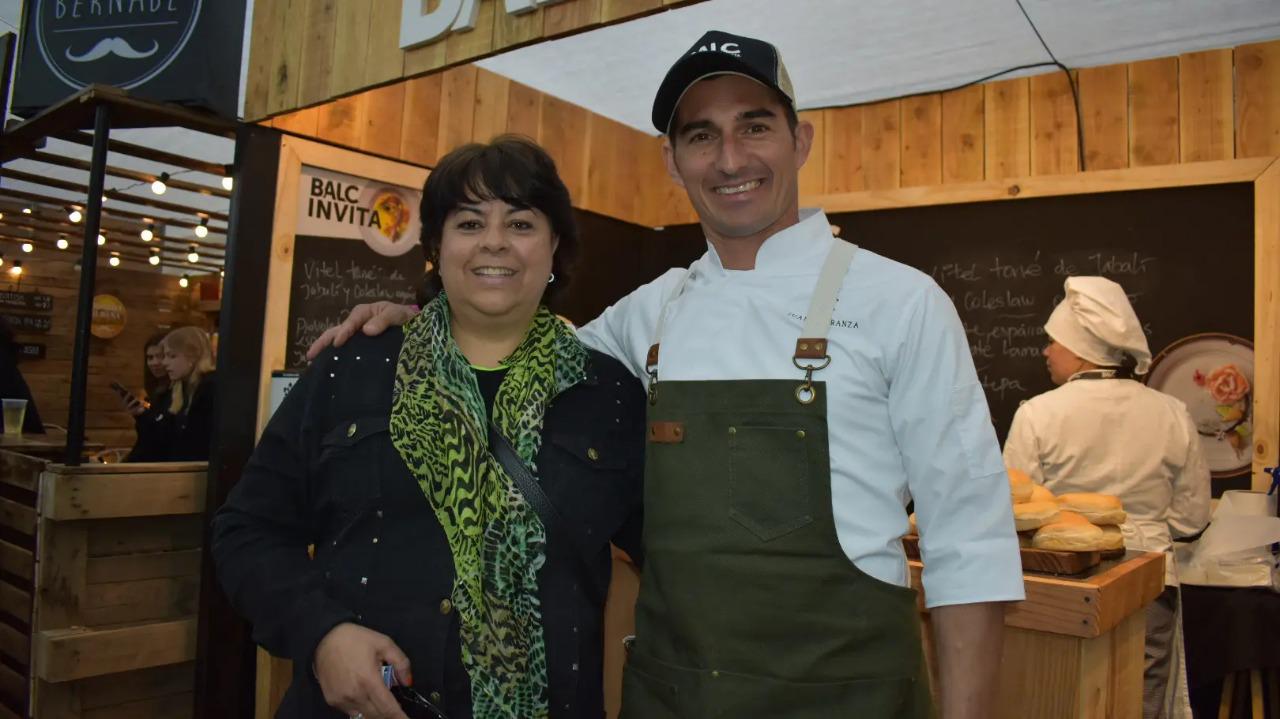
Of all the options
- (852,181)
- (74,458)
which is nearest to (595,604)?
(74,458)

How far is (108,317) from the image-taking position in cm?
941

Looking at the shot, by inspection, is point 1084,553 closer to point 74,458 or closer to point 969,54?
point 969,54

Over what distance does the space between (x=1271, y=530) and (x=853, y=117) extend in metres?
2.58

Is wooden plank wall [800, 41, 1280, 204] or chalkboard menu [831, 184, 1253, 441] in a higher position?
wooden plank wall [800, 41, 1280, 204]

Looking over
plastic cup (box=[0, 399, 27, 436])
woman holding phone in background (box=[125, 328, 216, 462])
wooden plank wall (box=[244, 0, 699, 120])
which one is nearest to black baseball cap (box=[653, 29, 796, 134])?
wooden plank wall (box=[244, 0, 699, 120])

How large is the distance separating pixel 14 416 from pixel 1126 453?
464 centimetres

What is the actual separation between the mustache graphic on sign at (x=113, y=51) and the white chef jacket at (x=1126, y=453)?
129 inches

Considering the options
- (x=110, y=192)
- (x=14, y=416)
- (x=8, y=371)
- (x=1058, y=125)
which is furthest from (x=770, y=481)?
(x=110, y=192)

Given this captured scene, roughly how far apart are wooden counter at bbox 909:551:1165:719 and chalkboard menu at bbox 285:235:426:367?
2.49 meters

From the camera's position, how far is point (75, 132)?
132 inches

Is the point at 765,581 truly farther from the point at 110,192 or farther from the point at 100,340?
the point at 100,340

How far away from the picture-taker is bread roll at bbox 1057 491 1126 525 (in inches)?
87.6

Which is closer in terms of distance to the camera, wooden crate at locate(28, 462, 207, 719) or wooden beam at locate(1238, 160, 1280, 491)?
wooden crate at locate(28, 462, 207, 719)

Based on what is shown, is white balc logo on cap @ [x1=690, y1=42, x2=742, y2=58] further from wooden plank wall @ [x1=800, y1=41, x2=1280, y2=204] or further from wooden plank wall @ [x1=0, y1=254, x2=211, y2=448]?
wooden plank wall @ [x1=0, y1=254, x2=211, y2=448]
